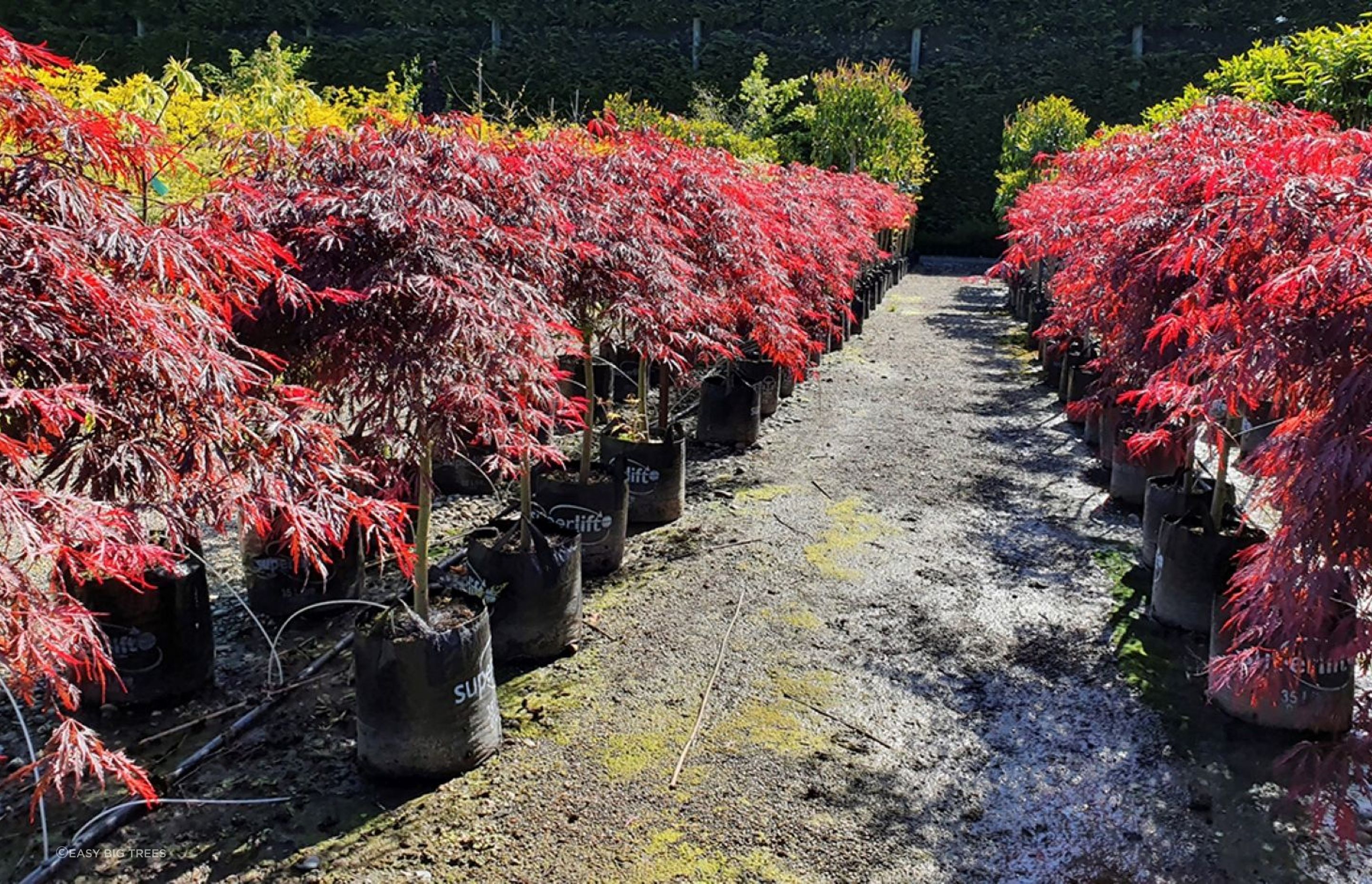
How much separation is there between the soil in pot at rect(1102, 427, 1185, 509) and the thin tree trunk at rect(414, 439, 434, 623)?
173 inches

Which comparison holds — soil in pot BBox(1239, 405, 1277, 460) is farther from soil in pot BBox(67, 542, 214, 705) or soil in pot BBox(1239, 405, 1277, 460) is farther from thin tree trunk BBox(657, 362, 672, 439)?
soil in pot BBox(67, 542, 214, 705)

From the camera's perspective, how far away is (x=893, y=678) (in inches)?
153

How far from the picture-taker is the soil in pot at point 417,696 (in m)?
3.06

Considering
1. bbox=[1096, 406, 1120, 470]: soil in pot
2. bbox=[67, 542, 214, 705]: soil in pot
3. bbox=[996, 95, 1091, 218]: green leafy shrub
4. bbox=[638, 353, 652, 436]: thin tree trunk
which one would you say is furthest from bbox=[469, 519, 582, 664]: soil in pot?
bbox=[996, 95, 1091, 218]: green leafy shrub

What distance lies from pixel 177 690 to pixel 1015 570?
12.8 feet

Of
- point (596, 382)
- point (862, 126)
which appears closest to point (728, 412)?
point (596, 382)

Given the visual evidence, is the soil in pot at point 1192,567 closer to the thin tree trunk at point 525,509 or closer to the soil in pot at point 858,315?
the thin tree trunk at point 525,509

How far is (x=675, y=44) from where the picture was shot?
26953 mm

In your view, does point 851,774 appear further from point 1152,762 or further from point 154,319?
point 154,319

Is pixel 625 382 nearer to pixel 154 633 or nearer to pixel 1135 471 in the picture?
pixel 1135 471

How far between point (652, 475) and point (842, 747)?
2.48 m

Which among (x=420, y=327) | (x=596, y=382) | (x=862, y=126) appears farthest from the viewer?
(x=862, y=126)

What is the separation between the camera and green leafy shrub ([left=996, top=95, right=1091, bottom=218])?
19.6 metres

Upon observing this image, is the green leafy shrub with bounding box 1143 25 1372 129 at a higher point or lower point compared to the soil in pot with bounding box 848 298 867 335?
higher
